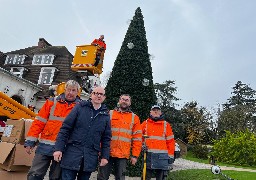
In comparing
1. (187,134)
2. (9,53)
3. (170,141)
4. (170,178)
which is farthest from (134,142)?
(187,134)

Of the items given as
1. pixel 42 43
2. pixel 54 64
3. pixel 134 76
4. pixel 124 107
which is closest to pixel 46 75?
pixel 54 64

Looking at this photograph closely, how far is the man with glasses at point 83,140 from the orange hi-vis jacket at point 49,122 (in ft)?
1.91

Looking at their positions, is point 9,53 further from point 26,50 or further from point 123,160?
point 123,160

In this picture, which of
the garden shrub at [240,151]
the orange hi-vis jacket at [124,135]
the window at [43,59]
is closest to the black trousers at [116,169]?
the orange hi-vis jacket at [124,135]

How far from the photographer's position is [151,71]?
1167 centimetres

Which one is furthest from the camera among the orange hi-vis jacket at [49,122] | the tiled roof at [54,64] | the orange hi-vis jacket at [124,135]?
the tiled roof at [54,64]

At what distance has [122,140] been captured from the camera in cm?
504

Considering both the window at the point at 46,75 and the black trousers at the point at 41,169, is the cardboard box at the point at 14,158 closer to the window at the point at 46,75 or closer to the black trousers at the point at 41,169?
the black trousers at the point at 41,169

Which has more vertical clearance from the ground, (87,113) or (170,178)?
(87,113)

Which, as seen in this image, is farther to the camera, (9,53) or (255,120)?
(255,120)

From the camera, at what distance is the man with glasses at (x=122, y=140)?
496 cm

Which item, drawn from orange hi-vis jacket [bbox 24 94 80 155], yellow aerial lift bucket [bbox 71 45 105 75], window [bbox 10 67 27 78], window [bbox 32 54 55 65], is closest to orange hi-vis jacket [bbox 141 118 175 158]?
orange hi-vis jacket [bbox 24 94 80 155]

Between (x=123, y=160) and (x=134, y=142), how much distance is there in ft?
1.27

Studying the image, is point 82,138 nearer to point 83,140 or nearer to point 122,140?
point 83,140
